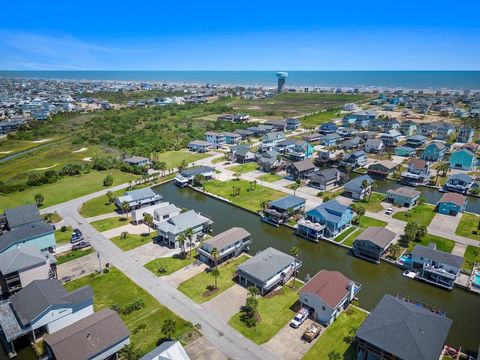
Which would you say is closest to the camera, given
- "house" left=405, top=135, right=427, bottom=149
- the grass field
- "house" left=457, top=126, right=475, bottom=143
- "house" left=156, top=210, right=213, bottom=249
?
"house" left=156, top=210, right=213, bottom=249

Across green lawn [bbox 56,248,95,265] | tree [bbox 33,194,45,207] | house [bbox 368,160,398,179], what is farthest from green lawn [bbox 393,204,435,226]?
tree [bbox 33,194,45,207]

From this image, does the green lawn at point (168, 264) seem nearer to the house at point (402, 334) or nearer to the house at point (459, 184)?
the house at point (402, 334)

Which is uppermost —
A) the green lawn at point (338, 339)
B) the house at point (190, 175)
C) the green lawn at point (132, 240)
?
the house at point (190, 175)

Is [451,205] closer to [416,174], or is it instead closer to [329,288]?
[416,174]

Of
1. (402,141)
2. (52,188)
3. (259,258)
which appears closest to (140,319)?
(259,258)

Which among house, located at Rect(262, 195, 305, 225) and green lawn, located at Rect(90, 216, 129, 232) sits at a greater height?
house, located at Rect(262, 195, 305, 225)

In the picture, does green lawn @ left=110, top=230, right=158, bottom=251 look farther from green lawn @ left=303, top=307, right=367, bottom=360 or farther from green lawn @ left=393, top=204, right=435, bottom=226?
green lawn @ left=393, top=204, right=435, bottom=226

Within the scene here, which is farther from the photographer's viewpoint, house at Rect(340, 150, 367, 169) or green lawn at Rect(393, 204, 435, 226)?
house at Rect(340, 150, 367, 169)

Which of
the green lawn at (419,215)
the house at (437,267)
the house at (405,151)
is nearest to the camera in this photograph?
the house at (437,267)

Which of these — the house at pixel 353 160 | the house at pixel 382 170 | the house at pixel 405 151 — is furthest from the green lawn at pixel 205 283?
the house at pixel 405 151
